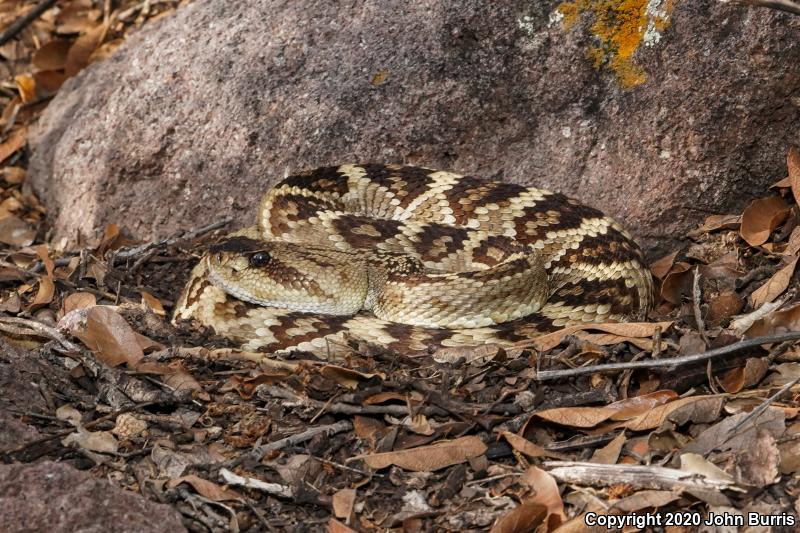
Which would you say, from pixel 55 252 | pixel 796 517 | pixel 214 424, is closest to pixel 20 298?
pixel 55 252

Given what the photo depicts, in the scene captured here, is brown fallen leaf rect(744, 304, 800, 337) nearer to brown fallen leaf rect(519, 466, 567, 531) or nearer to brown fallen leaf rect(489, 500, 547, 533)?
brown fallen leaf rect(519, 466, 567, 531)

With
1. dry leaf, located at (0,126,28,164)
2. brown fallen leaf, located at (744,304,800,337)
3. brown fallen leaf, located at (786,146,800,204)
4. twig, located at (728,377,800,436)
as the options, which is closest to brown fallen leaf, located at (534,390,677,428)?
twig, located at (728,377,800,436)

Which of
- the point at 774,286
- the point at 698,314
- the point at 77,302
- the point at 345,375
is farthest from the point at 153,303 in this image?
the point at 774,286

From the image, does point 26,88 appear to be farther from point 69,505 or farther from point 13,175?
point 69,505

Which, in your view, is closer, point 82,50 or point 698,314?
point 698,314

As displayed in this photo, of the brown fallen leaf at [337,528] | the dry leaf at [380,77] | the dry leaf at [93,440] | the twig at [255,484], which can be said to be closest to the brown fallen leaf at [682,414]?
the brown fallen leaf at [337,528]

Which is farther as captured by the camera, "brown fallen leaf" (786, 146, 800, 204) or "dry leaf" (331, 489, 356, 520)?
"brown fallen leaf" (786, 146, 800, 204)

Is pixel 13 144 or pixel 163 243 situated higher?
pixel 13 144
